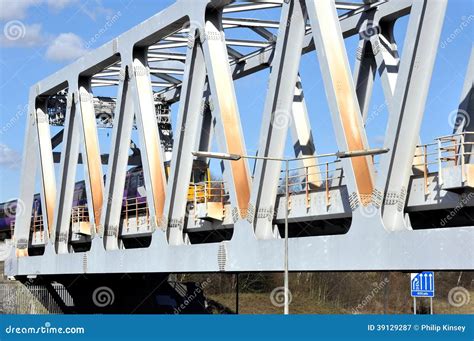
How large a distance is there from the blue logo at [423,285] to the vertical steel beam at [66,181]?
1466 cm

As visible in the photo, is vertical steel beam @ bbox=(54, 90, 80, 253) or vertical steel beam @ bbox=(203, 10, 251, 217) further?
vertical steel beam @ bbox=(54, 90, 80, 253)

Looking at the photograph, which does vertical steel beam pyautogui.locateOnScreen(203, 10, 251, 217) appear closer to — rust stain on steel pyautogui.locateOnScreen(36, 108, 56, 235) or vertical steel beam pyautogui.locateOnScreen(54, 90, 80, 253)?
vertical steel beam pyautogui.locateOnScreen(54, 90, 80, 253)

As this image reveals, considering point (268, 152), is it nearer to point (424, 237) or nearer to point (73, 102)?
point (424, 237)

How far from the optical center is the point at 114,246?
1467 inches

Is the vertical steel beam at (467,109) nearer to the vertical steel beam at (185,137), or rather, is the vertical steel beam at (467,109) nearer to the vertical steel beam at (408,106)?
the vertical steel beam at (408,106)

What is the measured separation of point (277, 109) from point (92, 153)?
14443mm

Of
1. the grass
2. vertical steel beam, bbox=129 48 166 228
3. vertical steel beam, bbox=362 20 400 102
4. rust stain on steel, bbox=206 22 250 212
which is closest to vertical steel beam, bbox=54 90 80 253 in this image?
vertical steel beam, bbox=129 48 166 228

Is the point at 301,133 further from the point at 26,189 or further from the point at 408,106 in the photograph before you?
the point at 26,189

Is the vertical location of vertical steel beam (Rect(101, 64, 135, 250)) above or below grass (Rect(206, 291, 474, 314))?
above

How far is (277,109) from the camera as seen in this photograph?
26953mm

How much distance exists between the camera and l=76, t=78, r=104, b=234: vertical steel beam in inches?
1531

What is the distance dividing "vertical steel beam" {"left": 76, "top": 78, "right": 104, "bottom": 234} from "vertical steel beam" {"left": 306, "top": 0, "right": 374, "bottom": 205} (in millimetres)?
16375

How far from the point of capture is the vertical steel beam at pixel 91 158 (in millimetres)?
38875

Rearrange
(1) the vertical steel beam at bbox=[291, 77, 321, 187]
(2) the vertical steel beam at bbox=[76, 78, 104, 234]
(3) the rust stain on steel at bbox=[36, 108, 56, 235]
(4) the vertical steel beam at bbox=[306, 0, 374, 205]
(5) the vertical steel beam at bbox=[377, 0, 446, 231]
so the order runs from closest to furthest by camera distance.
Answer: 1. (5) the vertical steel beam at bbox=[377, 0, 446, 231]
2. (4) the vertical steel beam at bbox=[306, 0, 374, 205]
3. (1) the vertical steel beam at bbox=[291, 77, 321, 187]
4. (2) the vertical steel beam at bbox=[76, 78, 104, 234]
5. (3) the rust stain on steel at bbox=[36, 108, 56, 235]
